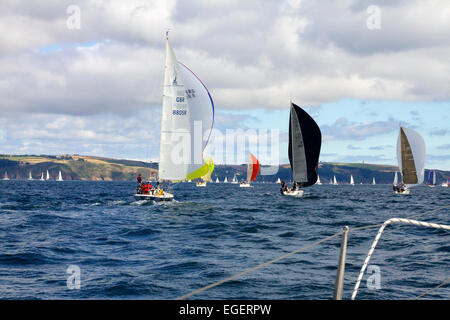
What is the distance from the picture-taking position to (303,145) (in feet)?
171

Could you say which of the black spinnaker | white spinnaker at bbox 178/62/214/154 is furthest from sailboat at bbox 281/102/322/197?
white spinnaker at bbox 178/62/214/154

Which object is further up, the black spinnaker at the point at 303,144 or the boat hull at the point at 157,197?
the black spinnaker at the point at 303,144

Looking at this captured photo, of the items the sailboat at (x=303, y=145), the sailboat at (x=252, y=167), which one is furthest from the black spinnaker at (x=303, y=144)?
the sailboat at (x=252, y=167)

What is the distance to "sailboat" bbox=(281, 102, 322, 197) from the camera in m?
51.8

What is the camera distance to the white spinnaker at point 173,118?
112 ft

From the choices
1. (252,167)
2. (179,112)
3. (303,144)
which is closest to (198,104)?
(179,112)

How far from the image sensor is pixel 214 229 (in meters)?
20.4

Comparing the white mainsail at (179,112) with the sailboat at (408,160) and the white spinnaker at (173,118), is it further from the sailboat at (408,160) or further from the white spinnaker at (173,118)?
the sailboat at (408,160)

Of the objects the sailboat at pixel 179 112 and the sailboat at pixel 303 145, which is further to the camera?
the sailboat at pixel 303 145

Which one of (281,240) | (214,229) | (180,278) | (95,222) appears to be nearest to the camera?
(180,278)

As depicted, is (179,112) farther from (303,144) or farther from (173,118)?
(303,144)
